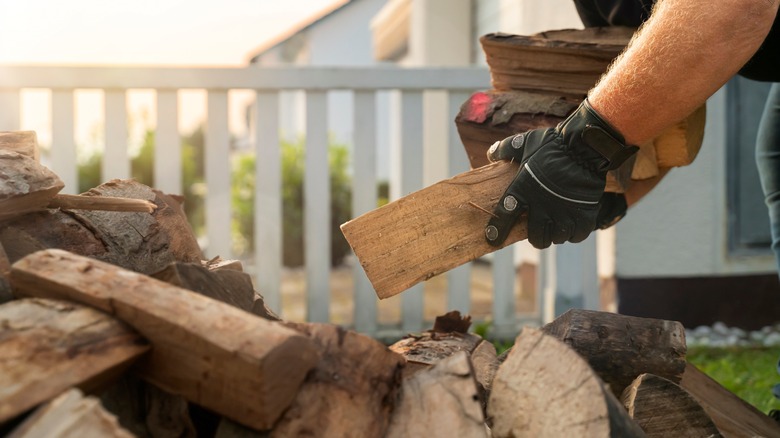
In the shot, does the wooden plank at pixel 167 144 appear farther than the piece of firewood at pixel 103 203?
Yes

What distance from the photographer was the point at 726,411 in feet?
5.65

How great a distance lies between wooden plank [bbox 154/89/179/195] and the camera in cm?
388

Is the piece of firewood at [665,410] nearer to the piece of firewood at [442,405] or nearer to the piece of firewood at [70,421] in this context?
the piece of firewood at [442,405]

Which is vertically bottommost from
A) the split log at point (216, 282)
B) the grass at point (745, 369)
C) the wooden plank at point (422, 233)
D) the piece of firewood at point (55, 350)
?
the grass at point (745, 369)

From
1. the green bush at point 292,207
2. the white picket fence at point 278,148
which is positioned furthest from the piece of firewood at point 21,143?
the green bush at point 292,207

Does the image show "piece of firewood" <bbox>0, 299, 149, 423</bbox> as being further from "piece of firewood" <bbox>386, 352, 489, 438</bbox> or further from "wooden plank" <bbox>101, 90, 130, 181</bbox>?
"wooden plank" <bbox>101, 90, 130, 181</bbox>

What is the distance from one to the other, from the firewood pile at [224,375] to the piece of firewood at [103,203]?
10cm

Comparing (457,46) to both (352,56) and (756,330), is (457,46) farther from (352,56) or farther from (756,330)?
(352,56)

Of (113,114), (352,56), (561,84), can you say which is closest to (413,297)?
(113,114)

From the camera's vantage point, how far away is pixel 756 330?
4.20 m

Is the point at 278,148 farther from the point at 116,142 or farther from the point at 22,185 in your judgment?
the point at 22,185

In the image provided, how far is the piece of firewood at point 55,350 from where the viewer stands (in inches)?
39.4

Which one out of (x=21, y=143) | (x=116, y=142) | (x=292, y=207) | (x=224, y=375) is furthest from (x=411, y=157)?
(x=292, y=207)

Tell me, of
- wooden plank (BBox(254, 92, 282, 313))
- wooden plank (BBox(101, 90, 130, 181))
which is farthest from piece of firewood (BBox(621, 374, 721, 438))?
wooden plank (BBox(101, 90, 130, 181))
